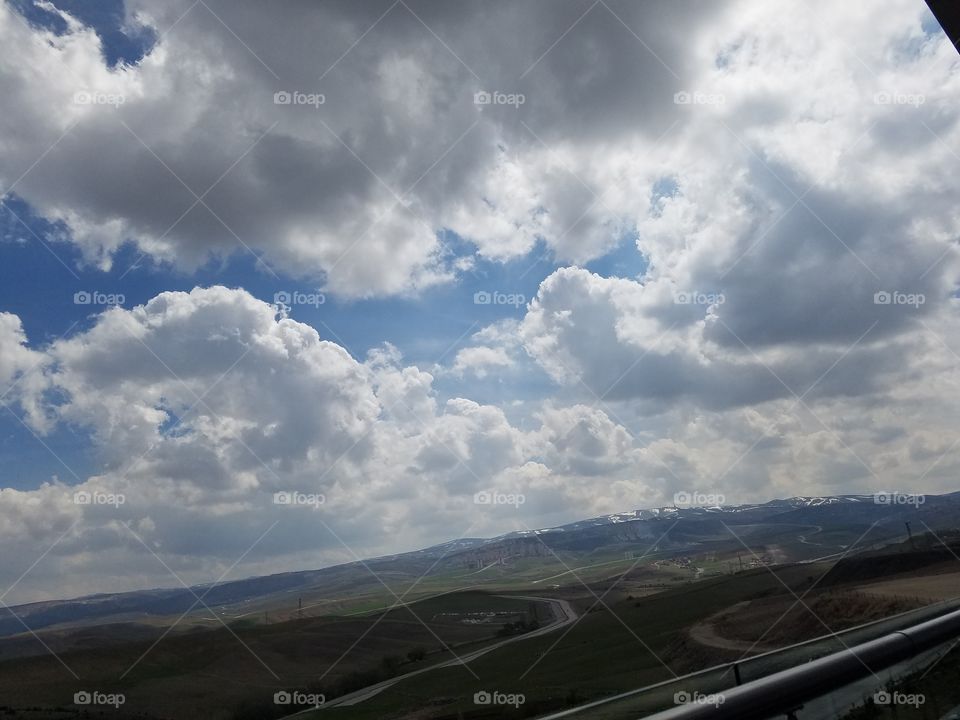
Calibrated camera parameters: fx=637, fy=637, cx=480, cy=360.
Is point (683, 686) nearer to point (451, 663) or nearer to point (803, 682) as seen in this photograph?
point (803, 682)

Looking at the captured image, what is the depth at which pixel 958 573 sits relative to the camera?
62562mm

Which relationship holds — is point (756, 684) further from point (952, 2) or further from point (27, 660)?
point (27, 660)

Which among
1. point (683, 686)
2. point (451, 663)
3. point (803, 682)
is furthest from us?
point (451, 663)

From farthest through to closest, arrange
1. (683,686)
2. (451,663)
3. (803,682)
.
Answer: (451,663), (683,686), (803,682)

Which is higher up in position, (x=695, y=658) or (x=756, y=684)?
(x=756, y=684)

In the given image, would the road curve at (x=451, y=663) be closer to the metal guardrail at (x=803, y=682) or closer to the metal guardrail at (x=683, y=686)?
the metal guardrail at (x=683, y=686)

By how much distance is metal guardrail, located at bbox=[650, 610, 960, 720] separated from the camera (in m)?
2.47

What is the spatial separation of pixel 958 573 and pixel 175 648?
347 feet

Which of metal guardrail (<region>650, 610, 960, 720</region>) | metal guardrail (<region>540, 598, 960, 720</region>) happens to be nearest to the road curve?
metal guardrail (<region>540, 598, 960, 720</region>)

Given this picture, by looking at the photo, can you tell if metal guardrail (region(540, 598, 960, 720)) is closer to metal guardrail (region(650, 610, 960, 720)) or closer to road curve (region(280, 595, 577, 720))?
metal guardrail (region(650, 610, 960, 720))

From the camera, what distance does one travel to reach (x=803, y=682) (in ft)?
9.23

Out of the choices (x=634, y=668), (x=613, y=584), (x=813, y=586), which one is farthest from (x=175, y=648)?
(x=613, y=584)

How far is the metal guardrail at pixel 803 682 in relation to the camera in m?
2.47

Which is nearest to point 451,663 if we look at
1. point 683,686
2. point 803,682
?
point 683,686
